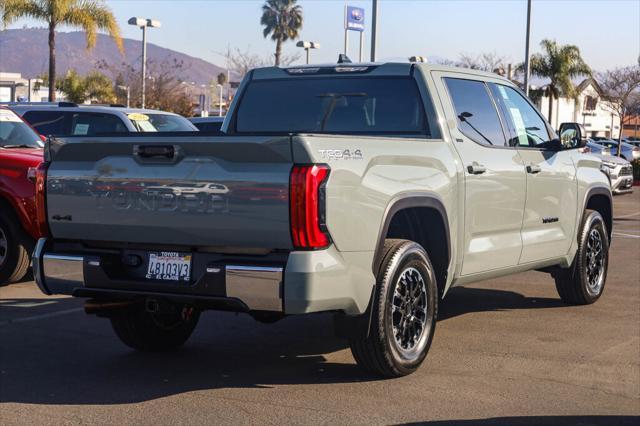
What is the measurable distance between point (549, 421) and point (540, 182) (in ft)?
10.4

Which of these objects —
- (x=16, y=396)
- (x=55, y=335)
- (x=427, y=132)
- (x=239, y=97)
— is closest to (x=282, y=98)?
(x=239, y=97)

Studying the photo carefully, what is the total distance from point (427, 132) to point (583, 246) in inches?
105

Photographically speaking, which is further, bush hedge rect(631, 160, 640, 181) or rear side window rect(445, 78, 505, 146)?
bush hedge rect(631, 160, 640, 181)

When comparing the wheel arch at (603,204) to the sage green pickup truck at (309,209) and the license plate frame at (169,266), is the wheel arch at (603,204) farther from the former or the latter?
the license plate frame at (169,266)

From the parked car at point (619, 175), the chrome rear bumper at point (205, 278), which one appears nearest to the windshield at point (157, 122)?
the chrome rear bumper at point (205, 278)

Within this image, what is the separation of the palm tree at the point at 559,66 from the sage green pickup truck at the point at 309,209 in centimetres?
5001

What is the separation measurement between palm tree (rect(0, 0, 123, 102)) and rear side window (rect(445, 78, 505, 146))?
27.2 metres

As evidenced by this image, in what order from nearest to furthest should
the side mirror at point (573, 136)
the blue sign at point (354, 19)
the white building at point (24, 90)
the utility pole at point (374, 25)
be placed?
1. the side mirror at point (573, 136)
2. the utility pole at point (374, 25)
3. the blue sign at point (354, 19)
4. the white building at point (24, 90)

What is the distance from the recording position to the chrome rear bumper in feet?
18.7

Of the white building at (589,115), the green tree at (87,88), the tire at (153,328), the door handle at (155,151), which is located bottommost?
the tire at (153,328)

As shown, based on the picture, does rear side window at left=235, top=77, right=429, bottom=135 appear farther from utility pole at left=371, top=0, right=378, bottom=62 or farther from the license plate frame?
utility pole at left=371, top=0, right=378, bottom=62

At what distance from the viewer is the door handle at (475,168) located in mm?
7393

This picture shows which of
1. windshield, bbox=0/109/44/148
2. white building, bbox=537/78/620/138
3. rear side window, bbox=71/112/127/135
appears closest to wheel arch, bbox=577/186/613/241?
windshield, bbox=0/109/44/148

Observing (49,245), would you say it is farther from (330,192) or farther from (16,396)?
(330,192)
